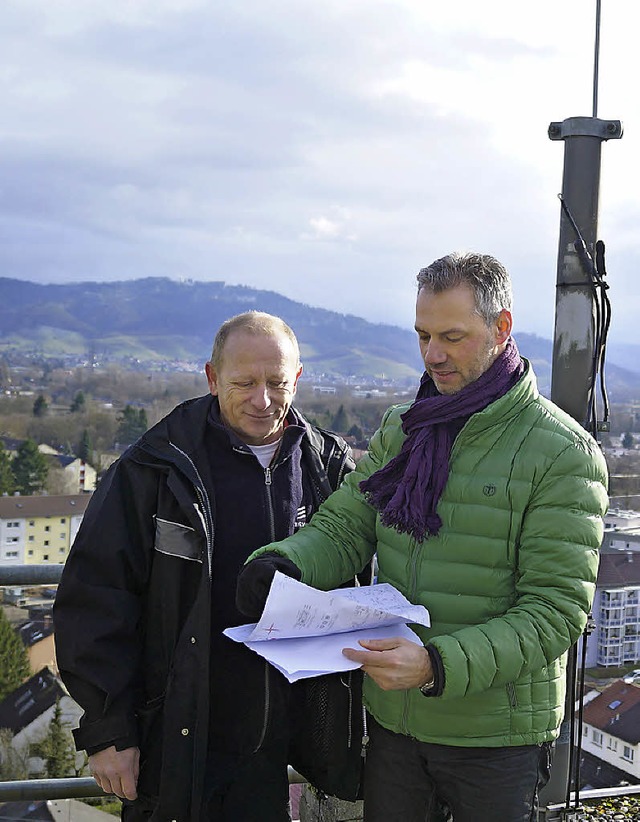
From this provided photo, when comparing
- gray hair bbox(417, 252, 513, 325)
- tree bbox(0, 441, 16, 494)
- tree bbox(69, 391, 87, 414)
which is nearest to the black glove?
gray hair bbox(417, 252, 513, 325)

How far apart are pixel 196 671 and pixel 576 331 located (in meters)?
1.68

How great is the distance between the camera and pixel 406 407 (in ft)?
7.89

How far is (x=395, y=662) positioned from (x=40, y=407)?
224ft

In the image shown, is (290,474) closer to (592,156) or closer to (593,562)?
(593,562)

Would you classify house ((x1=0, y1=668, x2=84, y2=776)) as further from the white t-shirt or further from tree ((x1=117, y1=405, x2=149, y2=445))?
tree ((x1=117, y1=405, x2=149, y2=445))

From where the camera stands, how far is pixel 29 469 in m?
48.8

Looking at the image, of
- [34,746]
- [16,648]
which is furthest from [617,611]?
[16,648]

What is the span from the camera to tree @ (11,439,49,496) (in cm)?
4625

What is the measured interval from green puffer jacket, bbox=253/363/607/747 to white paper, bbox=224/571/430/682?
0.37 ft

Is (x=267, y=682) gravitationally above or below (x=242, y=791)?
above

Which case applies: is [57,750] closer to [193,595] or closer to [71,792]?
[71,792]

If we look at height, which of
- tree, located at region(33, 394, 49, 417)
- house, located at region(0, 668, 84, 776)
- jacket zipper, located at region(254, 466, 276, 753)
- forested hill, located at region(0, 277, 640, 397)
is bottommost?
tree, located at region(33, 394, 49, 417)

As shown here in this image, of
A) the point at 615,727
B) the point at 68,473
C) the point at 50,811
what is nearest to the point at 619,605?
the point at 615,727

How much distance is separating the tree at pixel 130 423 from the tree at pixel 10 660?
44880mm
